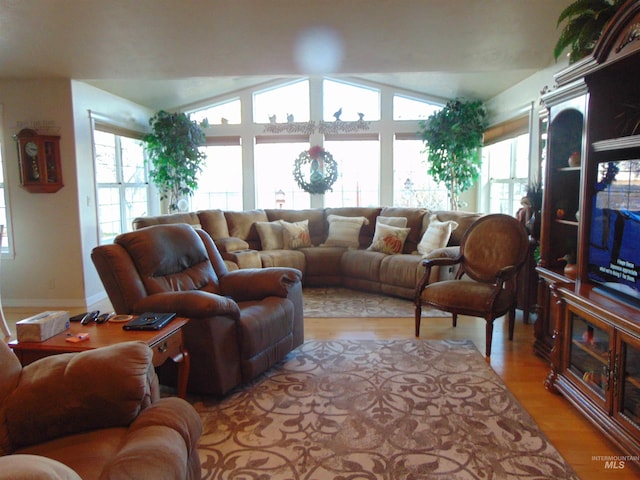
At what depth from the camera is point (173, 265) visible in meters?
2.78

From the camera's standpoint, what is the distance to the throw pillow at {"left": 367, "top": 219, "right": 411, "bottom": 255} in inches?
198

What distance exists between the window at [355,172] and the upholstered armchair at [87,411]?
18.9ft

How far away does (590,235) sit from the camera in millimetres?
2410

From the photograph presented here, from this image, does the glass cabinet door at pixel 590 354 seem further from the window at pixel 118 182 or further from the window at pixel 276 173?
the window at pixel 276 173

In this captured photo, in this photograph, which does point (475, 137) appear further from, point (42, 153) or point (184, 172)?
point (42, 153)

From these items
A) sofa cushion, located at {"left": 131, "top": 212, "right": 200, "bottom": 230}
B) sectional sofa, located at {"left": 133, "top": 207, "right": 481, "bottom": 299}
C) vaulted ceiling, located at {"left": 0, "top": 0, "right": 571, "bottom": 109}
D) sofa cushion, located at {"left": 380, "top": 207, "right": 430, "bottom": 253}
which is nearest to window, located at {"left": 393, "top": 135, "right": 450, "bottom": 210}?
sectional sofa, located at {"left": 133, "top": 207, "right": 481, "bottom": 299}

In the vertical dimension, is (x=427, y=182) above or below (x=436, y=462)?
above

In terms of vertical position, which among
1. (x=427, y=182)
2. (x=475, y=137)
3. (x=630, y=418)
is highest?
(x=475, y=137)

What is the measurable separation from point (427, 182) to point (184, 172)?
12.2 feet

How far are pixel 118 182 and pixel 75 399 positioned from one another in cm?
486

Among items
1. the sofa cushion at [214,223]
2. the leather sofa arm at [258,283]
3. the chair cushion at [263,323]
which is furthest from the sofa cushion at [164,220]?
the chair cushion at [263,323]

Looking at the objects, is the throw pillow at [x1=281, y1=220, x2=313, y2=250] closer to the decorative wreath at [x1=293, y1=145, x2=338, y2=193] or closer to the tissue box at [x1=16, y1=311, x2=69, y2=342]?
the decorative wreath at [x1=293, y1=145, x2=338, y2=193]

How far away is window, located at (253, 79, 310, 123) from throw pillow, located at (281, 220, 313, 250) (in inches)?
83.9

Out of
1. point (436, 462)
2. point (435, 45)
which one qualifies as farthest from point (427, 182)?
point (436, 462)
